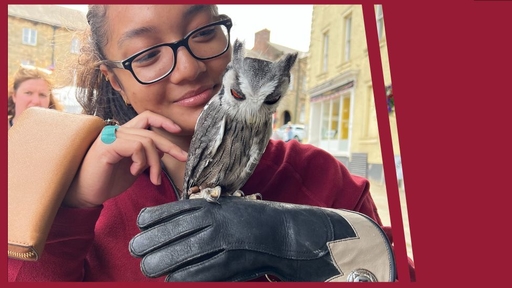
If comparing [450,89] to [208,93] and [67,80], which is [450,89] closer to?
[208,93]

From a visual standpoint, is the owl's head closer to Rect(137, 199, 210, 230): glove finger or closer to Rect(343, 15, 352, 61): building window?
Rect(137, 199, 210, 230): glove finger

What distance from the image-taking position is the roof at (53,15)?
2.05 ft

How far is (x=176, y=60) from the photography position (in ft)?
1.84

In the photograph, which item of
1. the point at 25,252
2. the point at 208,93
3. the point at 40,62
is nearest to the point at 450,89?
the point at 208,93

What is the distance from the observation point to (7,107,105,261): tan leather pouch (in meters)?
0.48

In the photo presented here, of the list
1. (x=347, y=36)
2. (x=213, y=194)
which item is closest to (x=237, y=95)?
(x=213, y=194)

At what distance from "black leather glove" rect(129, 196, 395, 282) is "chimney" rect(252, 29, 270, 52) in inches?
10.1

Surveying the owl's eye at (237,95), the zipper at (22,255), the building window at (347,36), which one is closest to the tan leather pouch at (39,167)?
the zipper at (22,255)

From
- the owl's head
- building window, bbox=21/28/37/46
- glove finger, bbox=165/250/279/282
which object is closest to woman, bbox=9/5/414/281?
glove finger, bbox=165/250/279/282

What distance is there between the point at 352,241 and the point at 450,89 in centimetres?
24

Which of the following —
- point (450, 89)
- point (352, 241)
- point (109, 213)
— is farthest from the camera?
point (109, 213)

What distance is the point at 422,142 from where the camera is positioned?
0.42m

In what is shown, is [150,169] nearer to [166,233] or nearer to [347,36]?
[166,233]

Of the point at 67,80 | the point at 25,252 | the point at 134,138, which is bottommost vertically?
the point at 25,252
